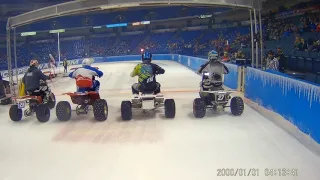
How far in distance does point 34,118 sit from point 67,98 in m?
3.76

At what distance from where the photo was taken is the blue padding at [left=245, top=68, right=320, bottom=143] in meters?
5.21

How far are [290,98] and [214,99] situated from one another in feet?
6.10

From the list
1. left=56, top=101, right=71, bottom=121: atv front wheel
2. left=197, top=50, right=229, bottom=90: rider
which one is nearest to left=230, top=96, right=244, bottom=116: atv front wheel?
left=197, top=50, right=229, bottom=90: rider

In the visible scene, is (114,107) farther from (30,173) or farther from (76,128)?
(30,173)

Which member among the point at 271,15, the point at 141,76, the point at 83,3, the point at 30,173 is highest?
the point at 271,15

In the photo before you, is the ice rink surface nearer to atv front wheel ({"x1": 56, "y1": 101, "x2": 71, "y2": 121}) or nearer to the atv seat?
atv front wheel ({"x1": 56, "y1": 101, "x2": 71, "y2": 121})

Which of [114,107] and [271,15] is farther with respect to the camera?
[271,15]

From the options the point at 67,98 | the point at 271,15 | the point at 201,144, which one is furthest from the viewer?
the point at 271,15

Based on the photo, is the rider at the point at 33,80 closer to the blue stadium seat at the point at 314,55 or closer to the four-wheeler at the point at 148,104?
the four-wheeler at the point at 148,104

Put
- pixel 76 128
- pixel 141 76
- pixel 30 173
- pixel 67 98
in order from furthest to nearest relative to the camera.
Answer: pixel 67 98 < pixel 141 76 < pixel 76 128 < pixel 30 173

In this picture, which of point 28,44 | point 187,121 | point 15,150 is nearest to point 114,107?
point 187,121

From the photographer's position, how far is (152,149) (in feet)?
17.3

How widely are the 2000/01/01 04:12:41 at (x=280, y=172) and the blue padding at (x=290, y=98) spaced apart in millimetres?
1270

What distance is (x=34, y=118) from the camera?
26.3ft
